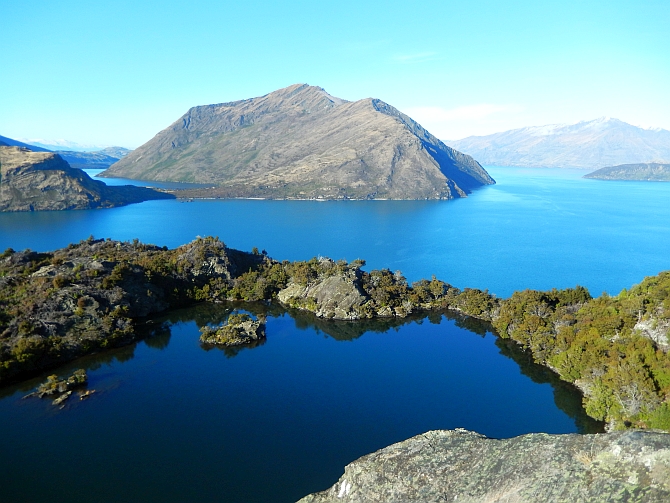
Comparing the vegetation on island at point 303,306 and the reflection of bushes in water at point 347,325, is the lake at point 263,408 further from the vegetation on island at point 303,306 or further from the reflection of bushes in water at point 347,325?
the vegetation on island at point 303,306

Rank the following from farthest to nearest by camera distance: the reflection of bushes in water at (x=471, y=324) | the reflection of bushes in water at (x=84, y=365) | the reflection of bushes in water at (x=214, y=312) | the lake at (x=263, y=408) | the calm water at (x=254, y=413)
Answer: the reflection of bushes in water at (x=214, y=312), the reflection of bushes in water at (x=471, y=324), the reflection of bushes in water at (x=84, y=365), the lake at (x=263, y=408), the calm water at (x=254, y=413)

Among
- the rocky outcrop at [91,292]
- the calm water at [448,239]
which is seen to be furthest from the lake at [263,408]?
the calm water at [448,239]

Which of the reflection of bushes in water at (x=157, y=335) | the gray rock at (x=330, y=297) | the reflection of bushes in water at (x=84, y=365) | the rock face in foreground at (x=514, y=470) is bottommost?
the reflection of bushes in water at (x=84, y=365)

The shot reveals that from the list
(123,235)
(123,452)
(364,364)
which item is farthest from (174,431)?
(123,235)

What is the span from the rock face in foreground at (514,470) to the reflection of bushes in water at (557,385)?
24265 millimetres

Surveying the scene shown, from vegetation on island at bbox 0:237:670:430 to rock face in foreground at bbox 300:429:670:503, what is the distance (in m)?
26.2

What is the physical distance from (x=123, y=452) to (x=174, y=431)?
14.1ft

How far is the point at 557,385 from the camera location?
50.3 meters

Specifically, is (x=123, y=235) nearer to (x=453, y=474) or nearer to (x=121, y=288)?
(x=121, y=288)

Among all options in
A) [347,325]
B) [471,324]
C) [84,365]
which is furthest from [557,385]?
[84,365]

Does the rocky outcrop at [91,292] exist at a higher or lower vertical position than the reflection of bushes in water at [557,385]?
higher

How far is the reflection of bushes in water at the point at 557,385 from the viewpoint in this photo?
42428mm

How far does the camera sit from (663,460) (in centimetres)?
1587

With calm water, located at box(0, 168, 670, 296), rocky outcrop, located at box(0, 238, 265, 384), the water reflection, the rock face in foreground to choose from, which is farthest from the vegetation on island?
calm water, located at box(0, 168, 670, 296)
